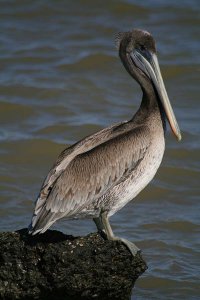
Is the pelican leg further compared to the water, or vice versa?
the water

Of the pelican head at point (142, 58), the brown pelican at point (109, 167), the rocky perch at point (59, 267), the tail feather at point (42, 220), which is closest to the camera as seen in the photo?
the rocky perch at point (59, 267)

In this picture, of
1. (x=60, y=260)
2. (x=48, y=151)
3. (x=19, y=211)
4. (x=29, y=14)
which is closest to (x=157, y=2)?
(x=29, y=14)

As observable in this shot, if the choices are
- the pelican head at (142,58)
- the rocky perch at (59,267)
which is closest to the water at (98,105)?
the rocky perch at (59,267)

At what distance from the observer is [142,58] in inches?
336

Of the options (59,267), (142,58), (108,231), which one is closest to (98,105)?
(142,58)

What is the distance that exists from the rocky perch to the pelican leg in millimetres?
82

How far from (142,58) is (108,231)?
190cm

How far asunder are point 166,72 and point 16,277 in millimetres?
8557

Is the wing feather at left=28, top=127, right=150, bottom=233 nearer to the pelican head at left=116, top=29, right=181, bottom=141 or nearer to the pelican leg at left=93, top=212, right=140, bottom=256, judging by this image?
the pelican leg at left=93, top=212, right=140, bottom=256

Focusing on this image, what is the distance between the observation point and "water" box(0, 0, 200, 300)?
10.2m

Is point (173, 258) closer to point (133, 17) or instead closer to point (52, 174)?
point (52, 174)

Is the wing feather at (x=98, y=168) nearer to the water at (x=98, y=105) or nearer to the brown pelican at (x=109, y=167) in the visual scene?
the brown pelican at (x=109, y=167)

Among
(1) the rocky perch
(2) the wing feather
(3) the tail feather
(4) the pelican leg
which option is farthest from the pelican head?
(1) the rocky perch

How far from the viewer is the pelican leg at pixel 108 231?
293 inches
